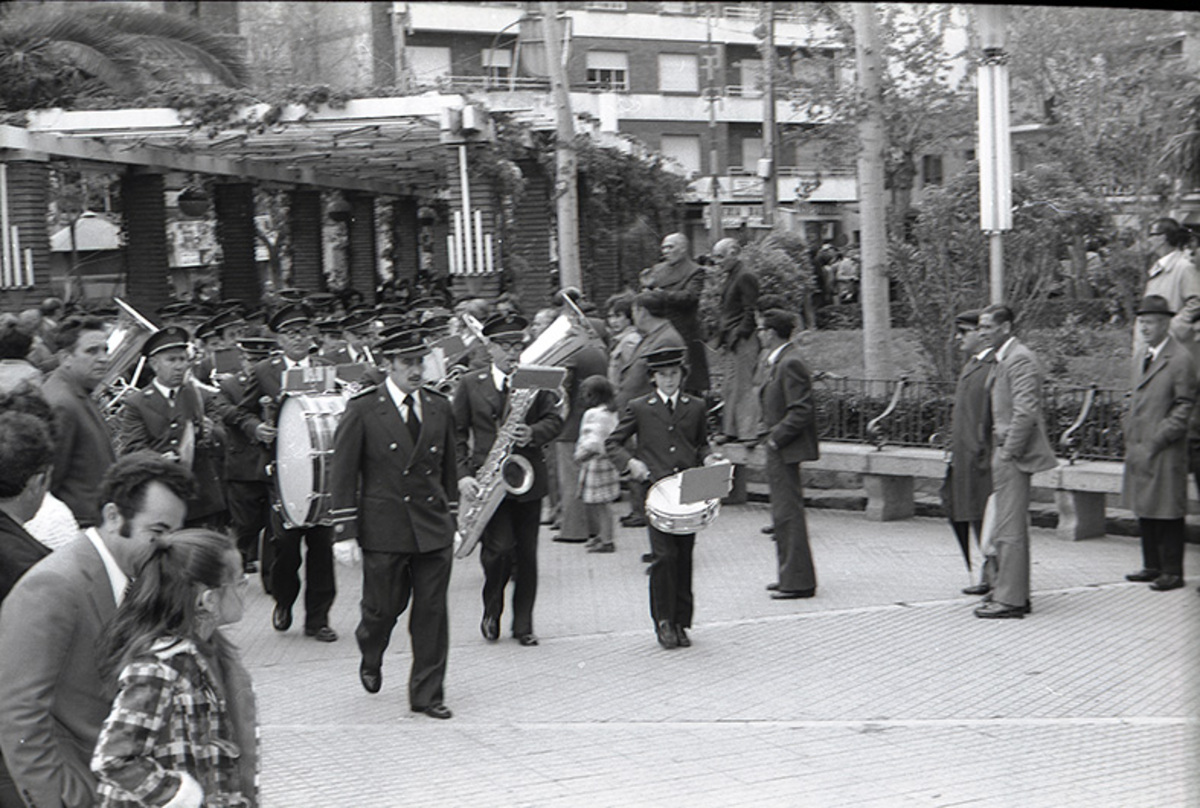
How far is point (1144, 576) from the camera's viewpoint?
10.9 meters

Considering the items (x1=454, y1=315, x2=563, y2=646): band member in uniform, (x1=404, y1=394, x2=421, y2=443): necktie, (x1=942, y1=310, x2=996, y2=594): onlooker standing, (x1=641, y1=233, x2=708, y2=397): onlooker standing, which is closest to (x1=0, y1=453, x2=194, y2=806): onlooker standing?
(x1=404, y1=394, x2=421, y2=443): necktie

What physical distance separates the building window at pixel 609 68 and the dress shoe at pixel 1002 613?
45.8 metres

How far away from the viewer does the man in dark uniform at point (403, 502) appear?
8383 millimetres

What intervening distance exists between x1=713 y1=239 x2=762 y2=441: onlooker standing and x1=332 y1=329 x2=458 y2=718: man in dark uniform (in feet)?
21.6

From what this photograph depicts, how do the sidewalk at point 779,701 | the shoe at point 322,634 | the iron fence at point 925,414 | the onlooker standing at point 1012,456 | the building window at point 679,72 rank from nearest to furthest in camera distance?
the sidewalk at point 779,701
the onlooker standing at point 1012,456
the shoe at point 322,634
the iron fence at point 925,414
the building window at point 679,72

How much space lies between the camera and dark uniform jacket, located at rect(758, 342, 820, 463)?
426 inches

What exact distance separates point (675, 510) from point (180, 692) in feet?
18.9

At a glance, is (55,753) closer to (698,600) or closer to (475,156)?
(698,600)

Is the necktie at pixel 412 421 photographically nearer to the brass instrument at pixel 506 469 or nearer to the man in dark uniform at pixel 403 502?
the man in dark uniform at pixel 403 502

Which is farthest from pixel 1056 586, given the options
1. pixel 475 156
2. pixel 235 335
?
pixel 475 156

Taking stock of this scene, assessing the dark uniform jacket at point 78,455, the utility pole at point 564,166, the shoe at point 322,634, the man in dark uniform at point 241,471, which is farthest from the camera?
the utility pole at point 564,166

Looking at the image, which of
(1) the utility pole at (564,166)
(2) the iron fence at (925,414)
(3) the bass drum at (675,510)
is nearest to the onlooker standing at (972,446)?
Result: (3) the bass drum at (675,510)

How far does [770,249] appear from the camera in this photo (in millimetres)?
18719

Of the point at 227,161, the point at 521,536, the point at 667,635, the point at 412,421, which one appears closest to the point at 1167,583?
the point at 667,635
